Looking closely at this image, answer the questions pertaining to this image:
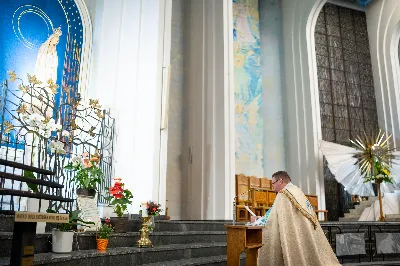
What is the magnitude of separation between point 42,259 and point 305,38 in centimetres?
1246

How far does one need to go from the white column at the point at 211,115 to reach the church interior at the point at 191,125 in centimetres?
5

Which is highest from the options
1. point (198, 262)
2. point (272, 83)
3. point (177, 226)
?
point (272, 83)

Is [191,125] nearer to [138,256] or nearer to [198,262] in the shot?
[198,262]

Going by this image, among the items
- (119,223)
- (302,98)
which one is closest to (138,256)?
(119,223)

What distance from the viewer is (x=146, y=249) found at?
4.85m

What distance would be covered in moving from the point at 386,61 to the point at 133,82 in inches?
410

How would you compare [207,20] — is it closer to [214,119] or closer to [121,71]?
[214,119]

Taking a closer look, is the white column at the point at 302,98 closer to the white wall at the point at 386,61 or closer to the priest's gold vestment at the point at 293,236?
the white wall at the point at 386,61

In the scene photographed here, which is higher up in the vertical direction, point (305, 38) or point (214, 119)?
point (305, 38)

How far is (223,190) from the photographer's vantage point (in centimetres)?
969

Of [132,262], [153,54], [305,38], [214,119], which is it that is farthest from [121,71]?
[305,38]

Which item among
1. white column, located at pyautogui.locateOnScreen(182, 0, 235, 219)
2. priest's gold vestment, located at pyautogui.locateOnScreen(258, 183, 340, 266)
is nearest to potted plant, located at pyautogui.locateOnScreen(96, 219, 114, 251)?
priest's gold vestment, located at pyautogui.locateOnScreen(258, 183, 340, 266)

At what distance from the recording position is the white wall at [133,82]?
314 inches

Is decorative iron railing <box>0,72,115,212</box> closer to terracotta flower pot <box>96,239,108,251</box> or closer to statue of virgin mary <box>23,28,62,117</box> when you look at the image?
statue of virgin mary <box>23,28,62,117</box>
